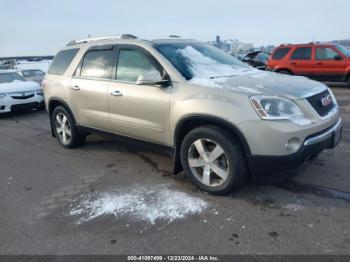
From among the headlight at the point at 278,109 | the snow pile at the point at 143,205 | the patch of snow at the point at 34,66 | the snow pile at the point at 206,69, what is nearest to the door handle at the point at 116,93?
the snow pile at the point at 206,69

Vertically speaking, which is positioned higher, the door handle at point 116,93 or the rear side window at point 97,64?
the rear side window at point 97,64

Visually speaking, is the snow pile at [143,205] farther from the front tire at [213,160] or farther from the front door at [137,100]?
the front door at [137,100]

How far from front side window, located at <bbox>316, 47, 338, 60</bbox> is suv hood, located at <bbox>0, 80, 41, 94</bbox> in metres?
9.81

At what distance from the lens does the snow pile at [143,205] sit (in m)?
3.59

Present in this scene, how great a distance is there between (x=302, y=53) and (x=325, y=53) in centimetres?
83

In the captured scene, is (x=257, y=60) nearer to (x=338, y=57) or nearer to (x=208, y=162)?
(x=338, y=57)

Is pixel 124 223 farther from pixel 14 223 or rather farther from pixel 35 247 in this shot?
pixel 14 223

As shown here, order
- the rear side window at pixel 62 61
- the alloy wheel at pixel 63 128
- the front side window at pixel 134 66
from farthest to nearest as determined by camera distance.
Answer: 1. the alloy wheel at pixel 63 128
2. the rear side window at pixel 62 61
3. the front side window at pixel 134 66

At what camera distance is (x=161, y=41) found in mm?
4625

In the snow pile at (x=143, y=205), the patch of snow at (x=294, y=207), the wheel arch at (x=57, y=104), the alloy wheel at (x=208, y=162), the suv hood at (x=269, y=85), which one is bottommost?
the snow pile at (x=143, y=205)

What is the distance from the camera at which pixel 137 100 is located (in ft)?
14.4

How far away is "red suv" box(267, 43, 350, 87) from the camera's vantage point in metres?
12.2

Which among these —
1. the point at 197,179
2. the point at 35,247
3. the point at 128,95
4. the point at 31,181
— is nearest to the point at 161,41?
the point at 128,95

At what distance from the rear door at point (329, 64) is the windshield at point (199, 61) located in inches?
340
